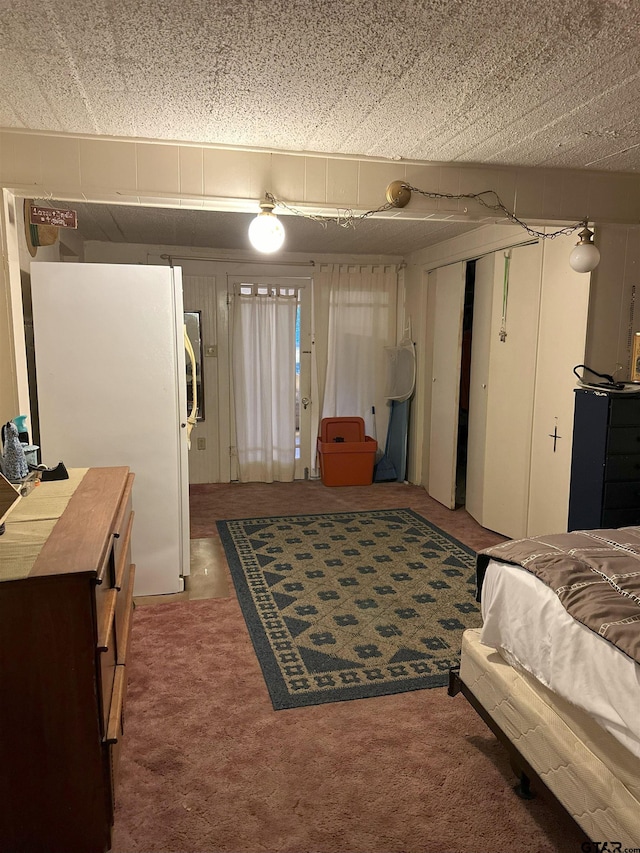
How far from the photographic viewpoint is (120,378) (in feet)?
10.2

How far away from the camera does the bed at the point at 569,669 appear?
1.39 metres

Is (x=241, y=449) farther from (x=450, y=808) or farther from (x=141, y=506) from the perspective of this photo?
(x=450, y=808)

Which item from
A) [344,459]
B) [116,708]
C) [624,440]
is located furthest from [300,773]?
[344,459]

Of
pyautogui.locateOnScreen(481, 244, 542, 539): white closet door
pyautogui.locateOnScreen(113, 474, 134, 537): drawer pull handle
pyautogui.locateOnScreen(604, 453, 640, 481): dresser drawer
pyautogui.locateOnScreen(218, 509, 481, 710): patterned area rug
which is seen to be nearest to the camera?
pyautogui.locateOnScreen(113, 474, 134, 537): drawer pull handle

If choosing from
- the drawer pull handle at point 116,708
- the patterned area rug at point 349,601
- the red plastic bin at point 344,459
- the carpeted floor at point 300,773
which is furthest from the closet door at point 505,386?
the drawer pull handle at point 116,708

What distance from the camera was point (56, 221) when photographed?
9.00 ft

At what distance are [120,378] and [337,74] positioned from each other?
1.86 m

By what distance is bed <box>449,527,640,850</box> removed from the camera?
54.8 inches

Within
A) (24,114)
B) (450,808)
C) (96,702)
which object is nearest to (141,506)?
(96,702)

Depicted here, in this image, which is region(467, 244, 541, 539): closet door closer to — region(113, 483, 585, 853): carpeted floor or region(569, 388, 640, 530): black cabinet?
region(569, 388, 640, 530): black cabinet

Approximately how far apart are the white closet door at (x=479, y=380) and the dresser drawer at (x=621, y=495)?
1.50 metres

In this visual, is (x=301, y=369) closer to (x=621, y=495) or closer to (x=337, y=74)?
(x=621, y=495)

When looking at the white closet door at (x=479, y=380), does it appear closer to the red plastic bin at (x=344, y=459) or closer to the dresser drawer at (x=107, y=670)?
the red plastic bin at (x=344, y=459)

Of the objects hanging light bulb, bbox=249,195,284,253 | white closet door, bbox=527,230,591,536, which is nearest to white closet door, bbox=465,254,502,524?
white closet door, bbox=527,230,591,536
